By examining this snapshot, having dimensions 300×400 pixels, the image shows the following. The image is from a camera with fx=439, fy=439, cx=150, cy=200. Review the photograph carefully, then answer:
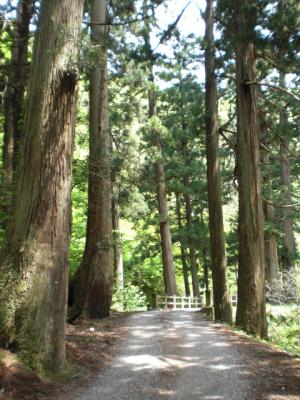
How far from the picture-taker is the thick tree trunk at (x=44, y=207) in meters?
5.56

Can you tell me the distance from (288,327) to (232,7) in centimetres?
922

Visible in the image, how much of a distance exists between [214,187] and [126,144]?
6.25 metres

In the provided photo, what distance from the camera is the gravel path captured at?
5363 mm

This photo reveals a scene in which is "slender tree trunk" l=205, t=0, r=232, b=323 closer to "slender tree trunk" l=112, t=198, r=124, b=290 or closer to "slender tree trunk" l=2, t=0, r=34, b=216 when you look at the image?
"slender tree trunk" l=2, t=0, r=34, b=216

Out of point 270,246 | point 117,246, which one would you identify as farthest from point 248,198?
point 270,246

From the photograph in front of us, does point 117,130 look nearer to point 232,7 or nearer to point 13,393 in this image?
point 232,7

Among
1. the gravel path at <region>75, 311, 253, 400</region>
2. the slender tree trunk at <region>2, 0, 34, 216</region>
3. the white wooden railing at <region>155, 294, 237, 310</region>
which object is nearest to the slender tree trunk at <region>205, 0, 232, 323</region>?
the gravel path at <region>75, 311, 253, 400</region>

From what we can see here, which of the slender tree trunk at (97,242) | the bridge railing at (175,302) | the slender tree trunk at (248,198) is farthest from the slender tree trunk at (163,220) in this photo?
the slender tree trunk at (248,198)

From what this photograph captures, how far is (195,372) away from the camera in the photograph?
6.34 meters

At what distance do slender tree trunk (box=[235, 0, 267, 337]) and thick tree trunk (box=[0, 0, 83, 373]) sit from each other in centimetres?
530

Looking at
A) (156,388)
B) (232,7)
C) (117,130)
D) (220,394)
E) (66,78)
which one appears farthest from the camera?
(117,130)

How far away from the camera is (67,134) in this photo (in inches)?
241

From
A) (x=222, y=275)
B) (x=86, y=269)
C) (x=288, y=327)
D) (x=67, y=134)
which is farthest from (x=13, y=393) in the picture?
(x=288, y=327)

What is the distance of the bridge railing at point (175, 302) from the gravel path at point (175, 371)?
464 inches
